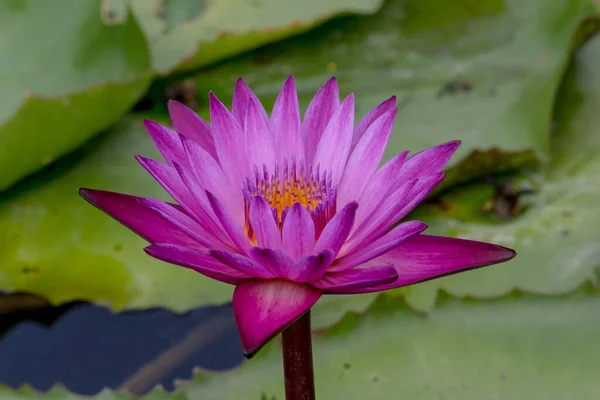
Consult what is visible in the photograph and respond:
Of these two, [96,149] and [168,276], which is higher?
[96,149]

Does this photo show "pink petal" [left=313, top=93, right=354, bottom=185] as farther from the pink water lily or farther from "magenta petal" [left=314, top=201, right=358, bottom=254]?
"magenta petal" [left=314, top=201, right=358, bottom=254]

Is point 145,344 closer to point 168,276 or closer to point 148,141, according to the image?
point 168,276

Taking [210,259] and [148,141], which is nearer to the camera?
[210,259]

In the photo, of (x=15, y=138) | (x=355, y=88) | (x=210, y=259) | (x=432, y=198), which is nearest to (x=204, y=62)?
(x=355, y=88)

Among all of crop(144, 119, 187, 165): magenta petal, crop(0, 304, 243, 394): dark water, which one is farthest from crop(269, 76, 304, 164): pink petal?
crop(0, 304, 243, 394): dark water

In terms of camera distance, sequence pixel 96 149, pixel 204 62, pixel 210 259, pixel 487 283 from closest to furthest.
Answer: pixel 210 259
pixel 487 283
pixel 96 149
pixel 204 62

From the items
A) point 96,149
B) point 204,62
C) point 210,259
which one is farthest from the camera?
point 204,62
